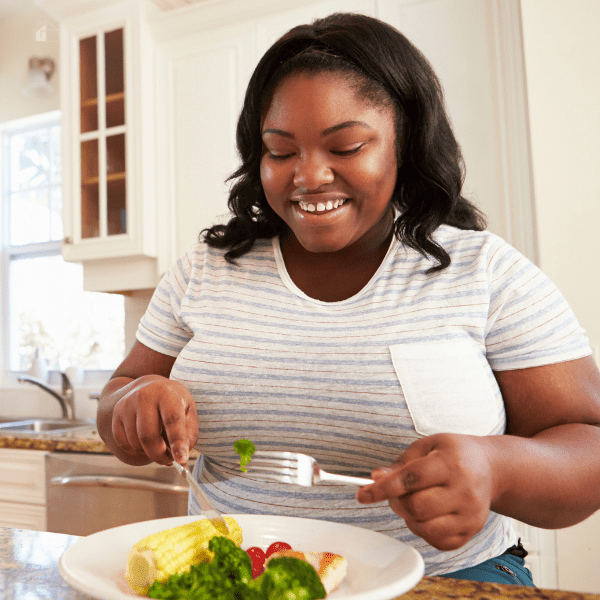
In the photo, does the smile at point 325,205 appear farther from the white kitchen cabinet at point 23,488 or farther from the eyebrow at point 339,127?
the white kitchen cabinet at point 23,488

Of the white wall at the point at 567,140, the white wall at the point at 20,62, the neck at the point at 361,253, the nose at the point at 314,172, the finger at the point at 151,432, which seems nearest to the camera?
the finger at the point at 151,432

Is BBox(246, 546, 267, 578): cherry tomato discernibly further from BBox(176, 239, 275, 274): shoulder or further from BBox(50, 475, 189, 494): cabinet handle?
BBox(50, 475, 189, 494): cabinet handle

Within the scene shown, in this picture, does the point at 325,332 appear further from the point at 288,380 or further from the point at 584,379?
the point at 584,379

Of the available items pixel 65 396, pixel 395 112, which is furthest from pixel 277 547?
pixel 65 396

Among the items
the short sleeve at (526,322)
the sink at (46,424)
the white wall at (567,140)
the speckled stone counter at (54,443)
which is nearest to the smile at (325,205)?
the short sleeve at (526,322)

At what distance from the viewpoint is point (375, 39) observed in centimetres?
84

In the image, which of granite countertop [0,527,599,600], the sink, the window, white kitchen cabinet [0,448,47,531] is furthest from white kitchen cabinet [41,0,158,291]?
granite countertop [0,527,599,600]

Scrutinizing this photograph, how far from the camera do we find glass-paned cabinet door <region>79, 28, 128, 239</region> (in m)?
2.49

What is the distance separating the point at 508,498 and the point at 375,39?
64cm

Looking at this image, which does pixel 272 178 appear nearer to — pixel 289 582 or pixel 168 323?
pixel 168 323

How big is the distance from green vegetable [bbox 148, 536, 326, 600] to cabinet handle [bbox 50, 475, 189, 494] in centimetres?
140

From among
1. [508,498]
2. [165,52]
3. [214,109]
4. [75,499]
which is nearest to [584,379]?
[508,498]

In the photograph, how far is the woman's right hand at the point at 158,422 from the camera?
70cm

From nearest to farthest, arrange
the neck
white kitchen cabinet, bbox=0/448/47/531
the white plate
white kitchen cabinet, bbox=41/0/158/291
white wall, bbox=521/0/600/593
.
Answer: the white plate
the neck
white wall, bbox=521/0/600/593
white kitchen cabinet, bbox=0/448/47/531
white kitchen cabinet, bbox=41/0/158/291
